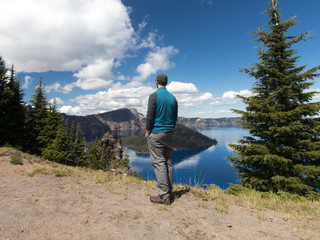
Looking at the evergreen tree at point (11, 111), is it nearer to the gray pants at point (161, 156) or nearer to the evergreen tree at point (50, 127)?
the evergreen tree at point (50, 127)

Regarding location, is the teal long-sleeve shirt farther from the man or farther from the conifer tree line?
the conifer tree line

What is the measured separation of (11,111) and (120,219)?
23.7 meters

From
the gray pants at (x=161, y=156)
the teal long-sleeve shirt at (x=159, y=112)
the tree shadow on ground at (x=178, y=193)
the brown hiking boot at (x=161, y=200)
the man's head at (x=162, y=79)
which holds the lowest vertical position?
the tree shadow on ground at (x=178, y=193)

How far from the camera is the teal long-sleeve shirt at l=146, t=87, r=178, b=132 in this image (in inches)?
152

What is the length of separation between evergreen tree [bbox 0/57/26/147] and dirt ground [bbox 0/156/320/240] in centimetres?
1921

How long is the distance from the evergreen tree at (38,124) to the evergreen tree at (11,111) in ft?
8.12

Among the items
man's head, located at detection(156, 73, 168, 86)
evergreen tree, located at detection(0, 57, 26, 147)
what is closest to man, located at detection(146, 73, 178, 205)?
man's head, located at detection(156, 73, 168, 86)

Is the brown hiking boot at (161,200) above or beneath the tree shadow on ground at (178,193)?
above

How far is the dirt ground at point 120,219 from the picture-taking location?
2.52 meters

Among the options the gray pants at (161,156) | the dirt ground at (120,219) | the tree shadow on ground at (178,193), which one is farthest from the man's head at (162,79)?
the tree shadow on ground at (178,193)

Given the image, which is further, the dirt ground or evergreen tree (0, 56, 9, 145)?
evergreen tree (0, 56, 9, 145)

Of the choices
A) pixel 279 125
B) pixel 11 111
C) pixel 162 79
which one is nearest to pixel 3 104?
pixel 11 111

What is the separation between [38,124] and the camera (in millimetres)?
24234

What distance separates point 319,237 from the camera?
9.05 feet
